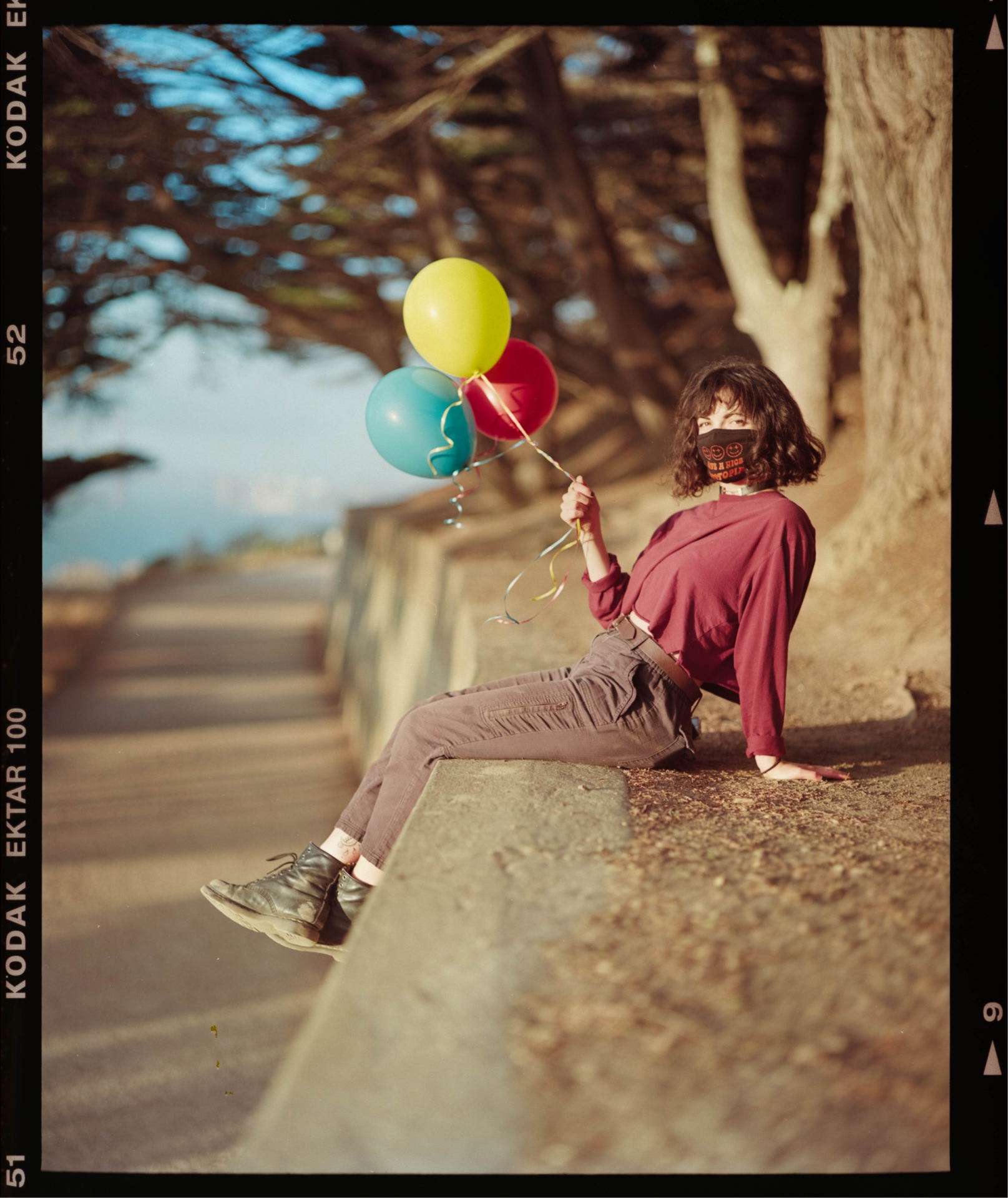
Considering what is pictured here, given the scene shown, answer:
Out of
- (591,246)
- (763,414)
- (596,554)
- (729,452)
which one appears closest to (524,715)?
(596,554)

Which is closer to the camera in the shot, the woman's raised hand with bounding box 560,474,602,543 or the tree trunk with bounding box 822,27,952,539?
the woman's raised hand with bounding box 560,474,602,543

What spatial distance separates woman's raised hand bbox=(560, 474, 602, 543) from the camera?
2.77 meters

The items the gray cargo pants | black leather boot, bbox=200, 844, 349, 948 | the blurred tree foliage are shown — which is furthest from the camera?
the blurred tree foliage

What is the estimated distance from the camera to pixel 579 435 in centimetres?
1220

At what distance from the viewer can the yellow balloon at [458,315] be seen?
297 cm

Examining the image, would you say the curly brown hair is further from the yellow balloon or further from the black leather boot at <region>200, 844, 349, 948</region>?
the black leather boot at <region>200, 844, 349, 948</region>

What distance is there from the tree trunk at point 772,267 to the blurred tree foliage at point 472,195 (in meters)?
0.15

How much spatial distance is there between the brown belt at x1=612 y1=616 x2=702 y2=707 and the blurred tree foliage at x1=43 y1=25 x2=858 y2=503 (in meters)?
4.05

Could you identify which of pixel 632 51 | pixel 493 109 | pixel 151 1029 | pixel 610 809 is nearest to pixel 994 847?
pixel 610 809

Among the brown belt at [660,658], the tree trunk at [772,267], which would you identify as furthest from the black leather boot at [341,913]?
the tree trunk at [772,267]

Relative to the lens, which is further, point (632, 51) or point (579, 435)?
point (579, 435)

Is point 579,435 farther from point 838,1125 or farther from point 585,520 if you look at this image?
point 838,1125

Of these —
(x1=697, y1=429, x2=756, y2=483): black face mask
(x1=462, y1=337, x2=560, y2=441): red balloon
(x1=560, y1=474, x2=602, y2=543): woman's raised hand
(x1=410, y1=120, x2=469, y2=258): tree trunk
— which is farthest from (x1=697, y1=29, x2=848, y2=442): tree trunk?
(x1=560, y1=474, x2=602, y2=543): woman's raised hand

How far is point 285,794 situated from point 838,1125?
7.76 meters
